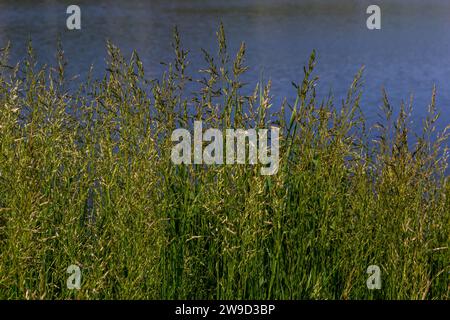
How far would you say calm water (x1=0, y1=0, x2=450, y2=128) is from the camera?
1877 centimetres

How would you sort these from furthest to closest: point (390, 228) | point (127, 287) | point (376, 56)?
1. point (376, 56)
2. point (390, 228)
3. point (127, 287)

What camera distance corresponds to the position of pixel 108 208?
3791 millimetres

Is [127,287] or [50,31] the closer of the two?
[127,287]

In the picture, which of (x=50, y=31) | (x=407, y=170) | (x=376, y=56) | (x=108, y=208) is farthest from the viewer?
(x=50, y=31)

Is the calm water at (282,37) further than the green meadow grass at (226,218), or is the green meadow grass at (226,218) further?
the calm water at (282,37)

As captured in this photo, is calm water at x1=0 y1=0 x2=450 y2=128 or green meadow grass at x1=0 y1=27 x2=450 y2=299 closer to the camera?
green meadow grass at x1=0 y1=27 x2=450 y2=299

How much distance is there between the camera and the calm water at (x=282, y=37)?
1877 cm

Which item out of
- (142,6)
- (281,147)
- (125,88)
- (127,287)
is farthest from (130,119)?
(142,6)

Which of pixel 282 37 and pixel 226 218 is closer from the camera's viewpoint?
pixel 226 218

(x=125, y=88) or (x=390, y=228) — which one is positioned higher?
(x=125, y=88)

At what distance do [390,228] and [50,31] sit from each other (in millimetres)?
27193

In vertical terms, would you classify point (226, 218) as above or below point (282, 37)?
below

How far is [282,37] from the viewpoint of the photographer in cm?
2817
